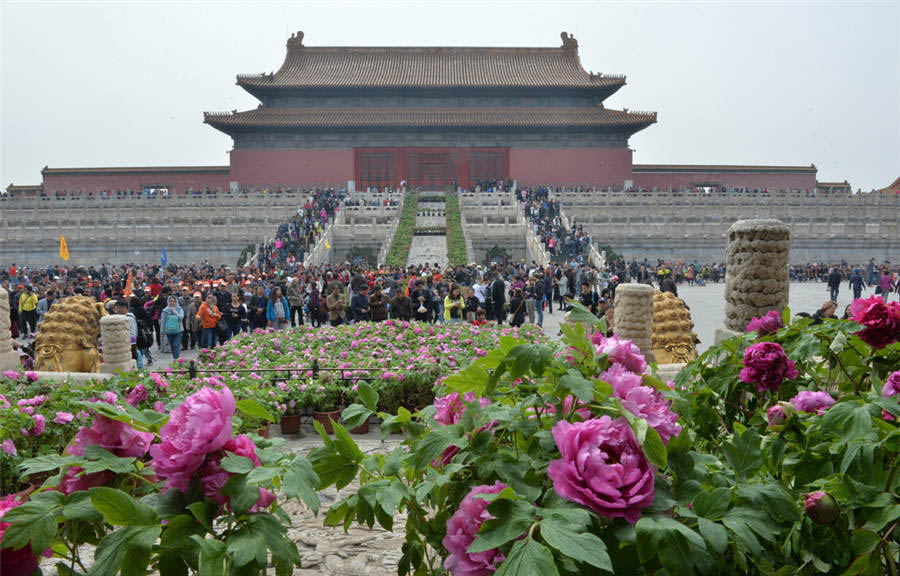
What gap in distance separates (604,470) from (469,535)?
1.01ft

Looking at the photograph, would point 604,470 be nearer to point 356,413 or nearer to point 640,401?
point 640,401

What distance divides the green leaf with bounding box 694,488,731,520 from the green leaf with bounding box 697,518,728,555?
0.09ft

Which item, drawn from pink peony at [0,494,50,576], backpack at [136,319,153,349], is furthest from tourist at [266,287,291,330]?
pink peony at [0,494,50,576]

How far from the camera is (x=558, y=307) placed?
18062mm

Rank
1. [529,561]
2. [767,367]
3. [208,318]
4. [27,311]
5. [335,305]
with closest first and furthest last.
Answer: [529,561], [767,367], [208,318], [335,305], [27,311]

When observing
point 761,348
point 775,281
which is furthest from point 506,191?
point 761,348

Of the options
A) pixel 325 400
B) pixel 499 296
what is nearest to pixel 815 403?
pixel 325 400

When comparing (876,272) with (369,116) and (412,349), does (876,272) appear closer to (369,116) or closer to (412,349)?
(412,349)

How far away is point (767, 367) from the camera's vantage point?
1817 millimetres

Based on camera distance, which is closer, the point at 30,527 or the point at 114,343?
the point at 30,527

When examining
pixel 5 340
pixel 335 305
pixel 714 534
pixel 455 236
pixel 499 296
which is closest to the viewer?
pixel 714 534

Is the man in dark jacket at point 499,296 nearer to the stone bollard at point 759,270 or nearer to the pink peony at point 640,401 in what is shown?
the stone bollard at point 759,270

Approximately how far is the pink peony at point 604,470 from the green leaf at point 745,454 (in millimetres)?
323

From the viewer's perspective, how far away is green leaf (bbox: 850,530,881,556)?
128 centimetres
